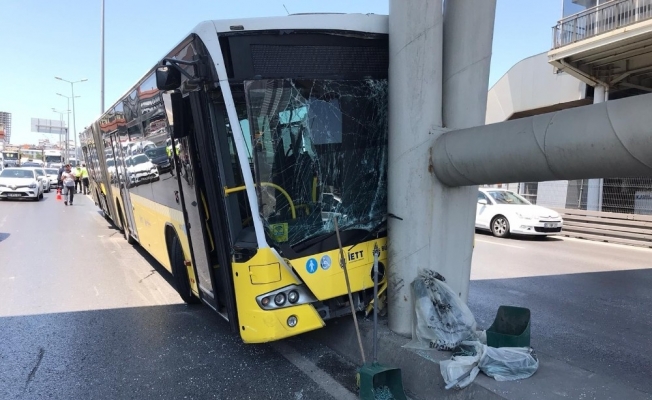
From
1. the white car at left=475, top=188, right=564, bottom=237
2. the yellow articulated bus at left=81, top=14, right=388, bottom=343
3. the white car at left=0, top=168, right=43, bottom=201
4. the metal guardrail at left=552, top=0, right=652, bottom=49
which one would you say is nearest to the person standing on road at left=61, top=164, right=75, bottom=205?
the white car at left=0, top=168, right=43, bottom=201

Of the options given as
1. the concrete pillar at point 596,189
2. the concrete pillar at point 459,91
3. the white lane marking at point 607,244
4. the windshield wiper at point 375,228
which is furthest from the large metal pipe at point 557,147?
the concrete pillar at point 596,189

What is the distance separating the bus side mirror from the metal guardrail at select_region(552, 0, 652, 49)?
14589 millimetres

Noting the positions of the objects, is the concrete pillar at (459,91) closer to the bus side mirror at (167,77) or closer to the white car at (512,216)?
the bus side mirror at (167,77)

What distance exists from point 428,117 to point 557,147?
1.24m

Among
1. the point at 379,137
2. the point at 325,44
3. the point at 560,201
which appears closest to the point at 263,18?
the point at 325,44

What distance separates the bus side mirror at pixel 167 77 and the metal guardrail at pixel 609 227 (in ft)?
44.0

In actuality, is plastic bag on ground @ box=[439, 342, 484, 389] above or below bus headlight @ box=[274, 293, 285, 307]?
below

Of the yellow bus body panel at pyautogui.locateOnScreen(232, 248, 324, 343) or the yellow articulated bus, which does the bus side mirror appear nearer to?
the yellow articulated bus

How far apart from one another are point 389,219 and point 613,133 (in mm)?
2013

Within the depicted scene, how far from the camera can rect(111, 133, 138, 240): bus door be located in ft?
26.9

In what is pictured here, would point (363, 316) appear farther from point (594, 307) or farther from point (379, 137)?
point (594, 307)

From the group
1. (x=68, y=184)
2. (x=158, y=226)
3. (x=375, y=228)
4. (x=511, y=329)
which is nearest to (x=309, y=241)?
(x=375, y=228)

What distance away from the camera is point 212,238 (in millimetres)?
4320

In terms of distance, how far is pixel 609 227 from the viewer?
13.6m
